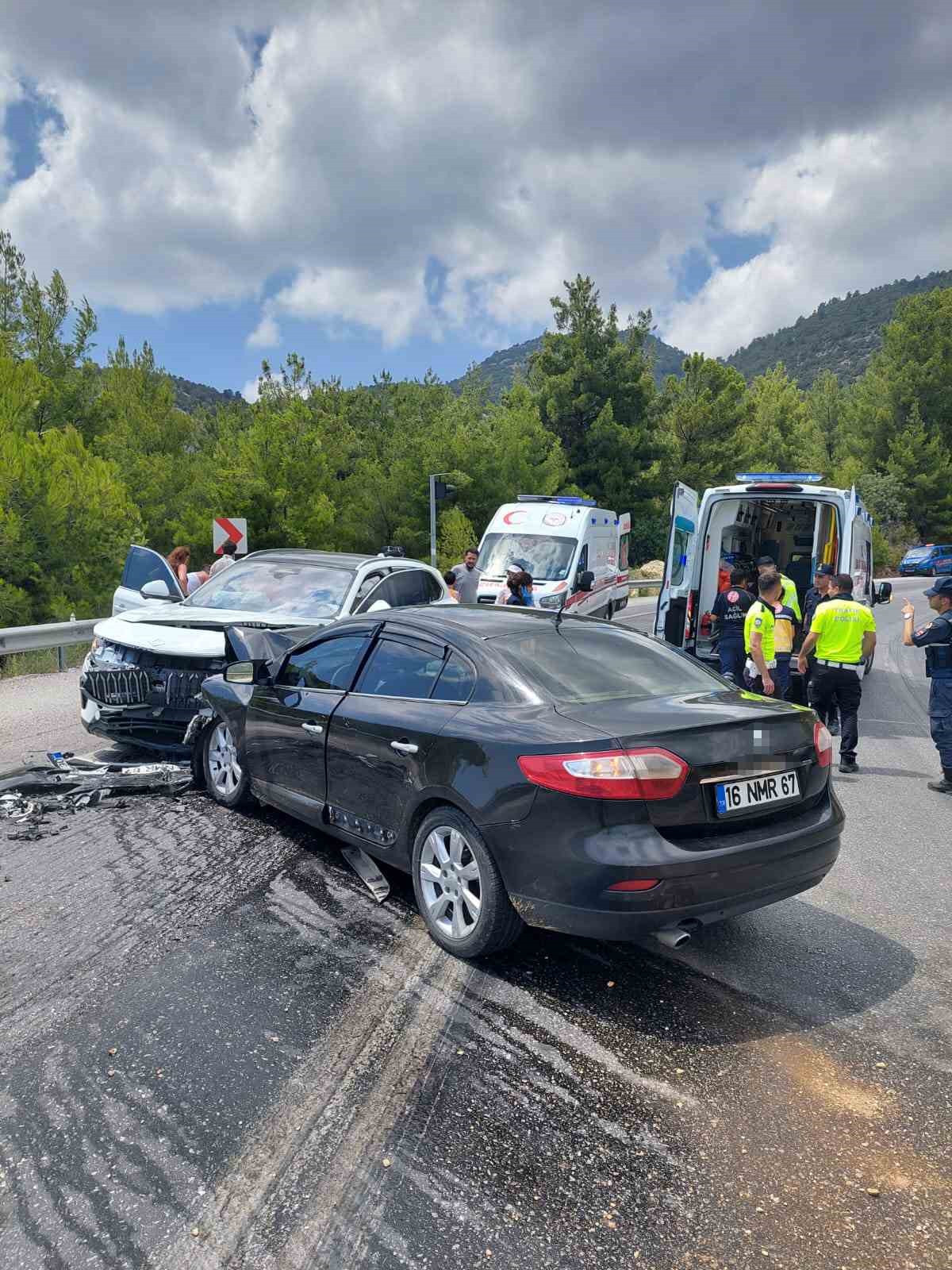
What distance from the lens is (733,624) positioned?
9.66 m

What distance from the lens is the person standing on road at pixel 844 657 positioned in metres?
7.79

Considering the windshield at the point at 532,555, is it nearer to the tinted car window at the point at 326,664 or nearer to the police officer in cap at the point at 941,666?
the police officer in cap at the point at 941,666

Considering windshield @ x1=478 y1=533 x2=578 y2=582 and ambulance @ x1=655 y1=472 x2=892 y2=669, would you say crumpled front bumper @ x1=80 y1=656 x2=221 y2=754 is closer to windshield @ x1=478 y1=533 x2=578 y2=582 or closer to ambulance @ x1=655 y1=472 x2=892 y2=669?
ambulance @ x1=655 y1=472 x2=892 y2=669

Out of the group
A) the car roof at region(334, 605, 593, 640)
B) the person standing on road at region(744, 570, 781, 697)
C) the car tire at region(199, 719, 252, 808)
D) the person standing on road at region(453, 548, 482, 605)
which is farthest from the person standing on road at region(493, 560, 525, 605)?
the car roof at region(334, 605, 593, 640)

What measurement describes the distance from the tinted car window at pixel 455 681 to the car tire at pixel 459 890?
0.52m

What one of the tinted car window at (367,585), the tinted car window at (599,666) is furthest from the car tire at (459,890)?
the tinted car window at (367,585)

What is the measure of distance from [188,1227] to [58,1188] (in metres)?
0.42

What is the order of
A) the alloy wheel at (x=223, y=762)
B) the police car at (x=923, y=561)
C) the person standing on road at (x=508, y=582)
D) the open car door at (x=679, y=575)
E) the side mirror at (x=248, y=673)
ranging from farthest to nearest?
the police car at (x=923, y=561), the person standing on road at (x=508, y=582), the open car door at (x=679, y=575), the alloy wheel at (x=223, y=762), the side mirror at (x=248, y=673)

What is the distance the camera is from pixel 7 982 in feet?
11.9

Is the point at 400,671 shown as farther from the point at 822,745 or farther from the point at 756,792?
the point at 822,745

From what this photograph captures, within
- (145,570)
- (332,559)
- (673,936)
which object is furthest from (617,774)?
(145,570)

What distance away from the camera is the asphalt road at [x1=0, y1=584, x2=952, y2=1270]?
2344 mm

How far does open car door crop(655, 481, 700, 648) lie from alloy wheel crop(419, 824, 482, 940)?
22.3ft

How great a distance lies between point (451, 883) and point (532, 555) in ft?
44.6
